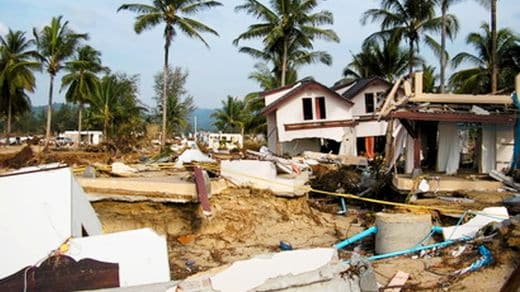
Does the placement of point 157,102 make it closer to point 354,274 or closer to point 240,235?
point 240,235

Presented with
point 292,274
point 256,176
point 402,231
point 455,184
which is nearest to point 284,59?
point 256,176

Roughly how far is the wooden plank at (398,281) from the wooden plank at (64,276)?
4.08 metres

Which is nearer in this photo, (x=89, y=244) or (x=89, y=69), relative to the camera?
(x=89, y=244)

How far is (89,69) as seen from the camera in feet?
132

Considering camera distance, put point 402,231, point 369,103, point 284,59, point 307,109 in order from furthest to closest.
Answer: point 284,59, point 369,103, point 307,109, point 402,231

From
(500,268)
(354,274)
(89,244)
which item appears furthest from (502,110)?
(89,244)

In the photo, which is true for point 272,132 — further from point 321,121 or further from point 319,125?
point 321,121

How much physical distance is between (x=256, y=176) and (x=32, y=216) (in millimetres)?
8156

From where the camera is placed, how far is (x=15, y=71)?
125 feet

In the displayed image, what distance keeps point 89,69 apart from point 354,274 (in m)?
38.2

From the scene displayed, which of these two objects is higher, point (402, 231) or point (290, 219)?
point (402, 231)

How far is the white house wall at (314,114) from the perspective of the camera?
27875 mm

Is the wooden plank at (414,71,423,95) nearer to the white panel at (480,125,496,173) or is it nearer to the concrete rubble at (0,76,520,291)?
the concrete rubble at (0,76,520,291)

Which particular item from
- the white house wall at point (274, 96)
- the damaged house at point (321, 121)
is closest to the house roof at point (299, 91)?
the damaged house at point (321, 121)
